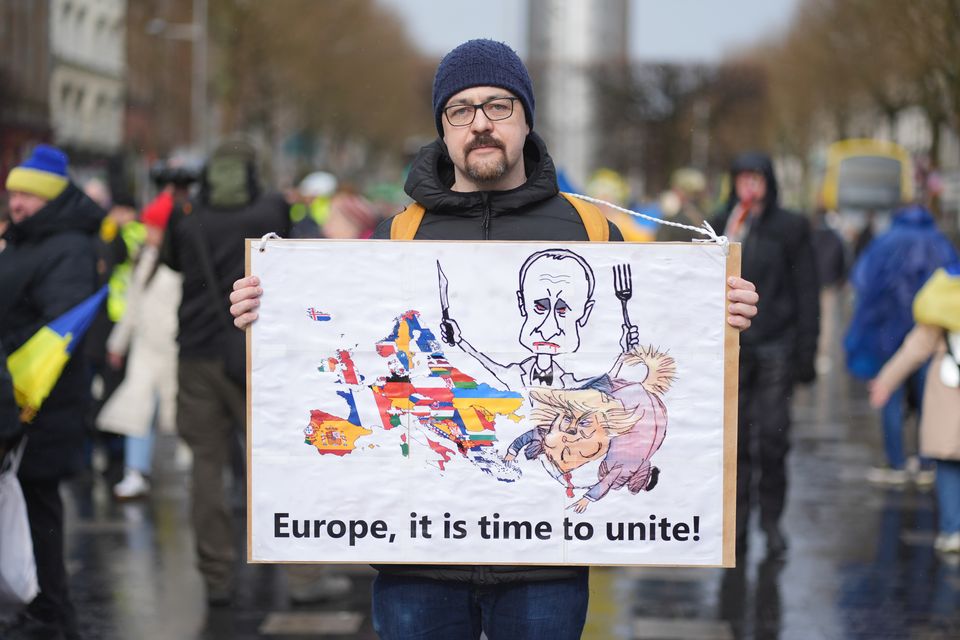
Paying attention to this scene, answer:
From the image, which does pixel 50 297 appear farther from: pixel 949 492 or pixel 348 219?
pixel 949 492

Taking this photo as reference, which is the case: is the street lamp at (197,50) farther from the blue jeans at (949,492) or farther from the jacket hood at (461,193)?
the jacket hood at (461,193)

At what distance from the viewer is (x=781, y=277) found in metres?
8.60

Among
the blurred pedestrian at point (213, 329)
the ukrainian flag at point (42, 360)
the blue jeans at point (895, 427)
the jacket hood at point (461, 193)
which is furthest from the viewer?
the blue jeans at point (895, 427)

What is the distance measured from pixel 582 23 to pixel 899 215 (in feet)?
333

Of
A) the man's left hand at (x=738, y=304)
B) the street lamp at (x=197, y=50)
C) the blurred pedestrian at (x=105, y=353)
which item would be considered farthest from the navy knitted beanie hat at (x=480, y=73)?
the street lamp at (x=197, y=50)

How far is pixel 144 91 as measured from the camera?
154 ft

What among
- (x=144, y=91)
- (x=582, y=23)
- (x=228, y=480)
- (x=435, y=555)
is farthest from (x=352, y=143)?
(x=435, y=555)

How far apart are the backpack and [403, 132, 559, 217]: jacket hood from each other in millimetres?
50

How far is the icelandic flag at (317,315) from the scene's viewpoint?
12.5ft

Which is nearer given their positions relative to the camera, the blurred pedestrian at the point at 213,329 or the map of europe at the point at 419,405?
the map of europe at the point at 419,405

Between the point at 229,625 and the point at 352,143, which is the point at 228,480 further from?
the point at 352,143

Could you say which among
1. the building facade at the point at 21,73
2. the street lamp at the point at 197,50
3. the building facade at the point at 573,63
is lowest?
the building facade at the point at 21,73

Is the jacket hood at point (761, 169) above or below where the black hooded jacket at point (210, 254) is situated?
above

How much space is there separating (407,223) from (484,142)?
0.30 metres
